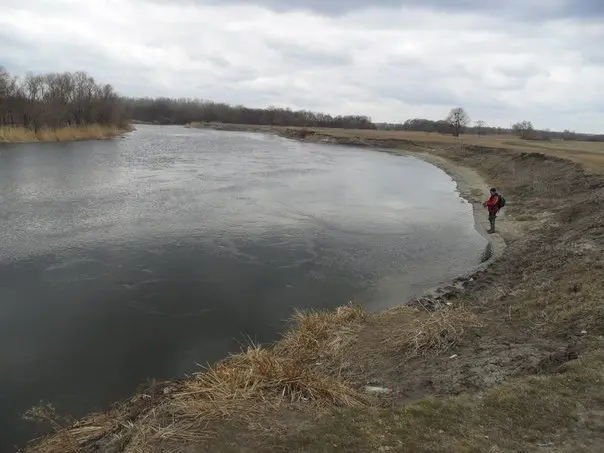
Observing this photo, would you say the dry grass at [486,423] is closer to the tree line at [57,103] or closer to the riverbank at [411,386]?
the riverbank at [411,386]

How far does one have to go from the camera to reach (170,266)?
14695 mm

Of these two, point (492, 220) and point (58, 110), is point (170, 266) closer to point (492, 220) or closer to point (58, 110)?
point (492, 220)

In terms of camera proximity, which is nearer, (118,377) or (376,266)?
(118,377)

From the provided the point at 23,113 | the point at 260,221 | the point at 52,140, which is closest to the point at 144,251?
the point at 260,221

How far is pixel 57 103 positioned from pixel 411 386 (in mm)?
72338

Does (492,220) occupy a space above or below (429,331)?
above

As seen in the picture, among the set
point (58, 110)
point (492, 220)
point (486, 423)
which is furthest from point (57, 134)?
point (486, 423)

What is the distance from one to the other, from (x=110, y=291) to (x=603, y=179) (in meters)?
24.3

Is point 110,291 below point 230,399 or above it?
below

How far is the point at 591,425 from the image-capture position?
5.30 m

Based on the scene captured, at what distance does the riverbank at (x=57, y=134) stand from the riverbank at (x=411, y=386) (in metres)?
53.7

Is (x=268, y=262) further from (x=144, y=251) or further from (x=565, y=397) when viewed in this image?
(x=565, y=397)

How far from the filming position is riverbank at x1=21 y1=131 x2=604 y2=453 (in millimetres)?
5273

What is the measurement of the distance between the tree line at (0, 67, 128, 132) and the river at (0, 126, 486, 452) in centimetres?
3388
